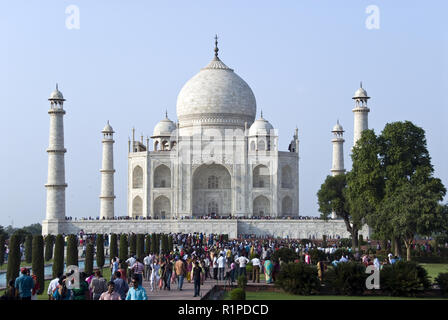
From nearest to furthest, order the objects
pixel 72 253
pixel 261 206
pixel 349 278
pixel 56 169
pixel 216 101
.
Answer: pixel 349 278 < pixel 72 253 < pixel 56 169 < pixel 261 206 < pixel 216 101

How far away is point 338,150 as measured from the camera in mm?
46594

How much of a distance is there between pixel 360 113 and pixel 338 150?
4854 millimetres

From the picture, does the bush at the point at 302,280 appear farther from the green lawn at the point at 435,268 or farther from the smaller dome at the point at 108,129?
the smaller dome at the point at 108,129

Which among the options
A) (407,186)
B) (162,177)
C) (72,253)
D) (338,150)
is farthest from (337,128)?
(72,253)

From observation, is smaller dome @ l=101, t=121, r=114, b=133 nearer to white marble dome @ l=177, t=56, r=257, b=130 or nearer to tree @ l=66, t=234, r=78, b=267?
white marble dome @ l=177, t=56, r=257, b=130

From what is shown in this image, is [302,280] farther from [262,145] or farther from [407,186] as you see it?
[262,145]

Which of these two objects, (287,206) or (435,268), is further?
(287,206)

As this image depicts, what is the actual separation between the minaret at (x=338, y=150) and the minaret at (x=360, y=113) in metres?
3.99

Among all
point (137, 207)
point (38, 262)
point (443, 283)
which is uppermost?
point (137, 207)

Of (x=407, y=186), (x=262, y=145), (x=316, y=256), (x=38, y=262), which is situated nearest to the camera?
(x=38, y=262)

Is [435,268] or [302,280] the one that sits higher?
[302,280]
